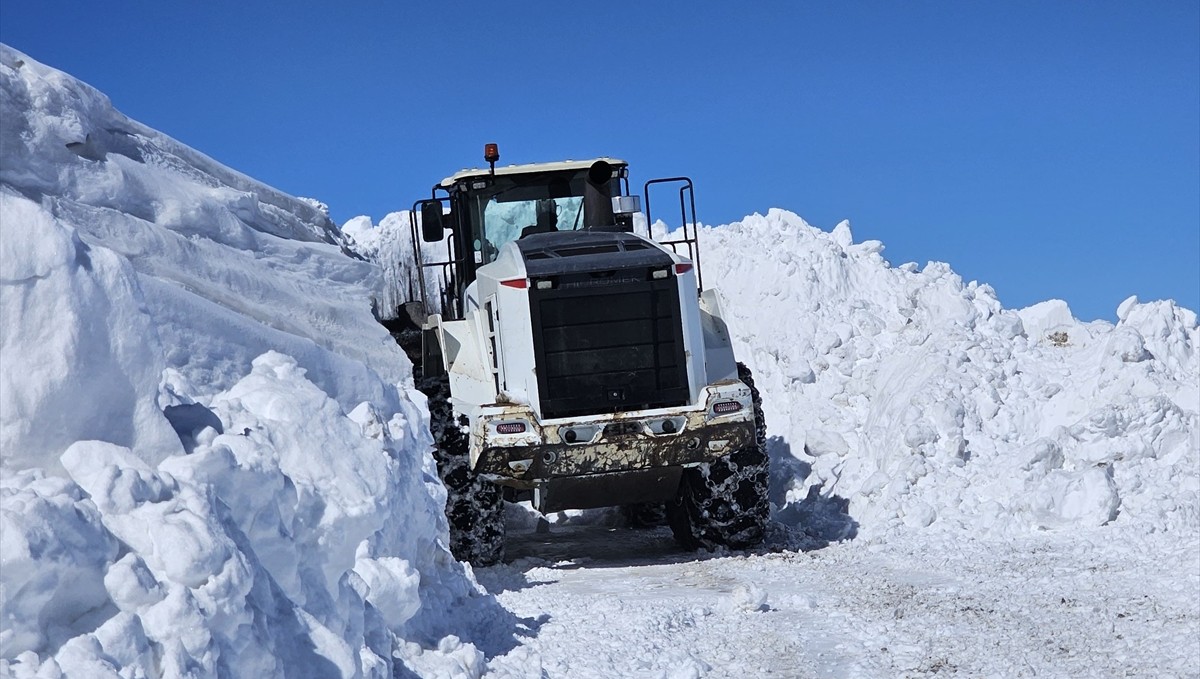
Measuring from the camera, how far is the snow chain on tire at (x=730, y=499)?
10180mm

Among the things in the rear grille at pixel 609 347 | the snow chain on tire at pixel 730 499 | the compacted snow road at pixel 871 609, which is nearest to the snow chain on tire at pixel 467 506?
the compacted snow road at pixel 871 609

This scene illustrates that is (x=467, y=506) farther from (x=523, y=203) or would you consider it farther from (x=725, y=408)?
(x=523, y=203)

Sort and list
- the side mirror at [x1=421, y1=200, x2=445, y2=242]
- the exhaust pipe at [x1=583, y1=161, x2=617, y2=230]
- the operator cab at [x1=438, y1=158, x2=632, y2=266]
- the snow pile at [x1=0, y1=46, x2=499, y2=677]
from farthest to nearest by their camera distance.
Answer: the operator cab at [x1=438, y1=158, x2=632, y2=266]
the exhaust pipe at [x1=583, y1=161, x2=617, y2=230]
the side mirror at [x1=421, y1=200, x2=445, y2=242]
the snow pile at [x1=0, y1=46, x2=499, y2=677]

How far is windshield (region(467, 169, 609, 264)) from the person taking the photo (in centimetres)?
1116

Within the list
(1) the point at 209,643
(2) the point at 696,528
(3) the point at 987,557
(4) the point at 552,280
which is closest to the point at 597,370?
(4) the point at 552,280

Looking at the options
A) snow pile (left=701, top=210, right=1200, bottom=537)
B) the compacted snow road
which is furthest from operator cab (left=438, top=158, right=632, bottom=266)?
snow pile (left=701, top=210, right=1200, bottom=537)

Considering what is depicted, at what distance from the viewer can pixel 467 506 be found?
9.93 m

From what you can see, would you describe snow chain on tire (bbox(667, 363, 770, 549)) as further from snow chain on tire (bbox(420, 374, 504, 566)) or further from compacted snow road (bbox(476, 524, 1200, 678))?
snow chain on tire (bbox(420, 374, 504, 566))

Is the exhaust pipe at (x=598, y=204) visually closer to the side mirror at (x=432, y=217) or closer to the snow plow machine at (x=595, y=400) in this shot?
the snow plow machine at (x=595, y=400)

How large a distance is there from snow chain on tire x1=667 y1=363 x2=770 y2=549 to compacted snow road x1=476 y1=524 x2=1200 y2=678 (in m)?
0.22

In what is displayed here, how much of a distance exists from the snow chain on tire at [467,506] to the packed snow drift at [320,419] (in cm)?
31

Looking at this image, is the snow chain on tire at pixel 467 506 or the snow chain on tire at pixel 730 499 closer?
the snow chain on tire at pixel 467 506

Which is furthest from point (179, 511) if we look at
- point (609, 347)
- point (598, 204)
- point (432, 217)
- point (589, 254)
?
point (598, 204)

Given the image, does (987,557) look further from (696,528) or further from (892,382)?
(892,382)
